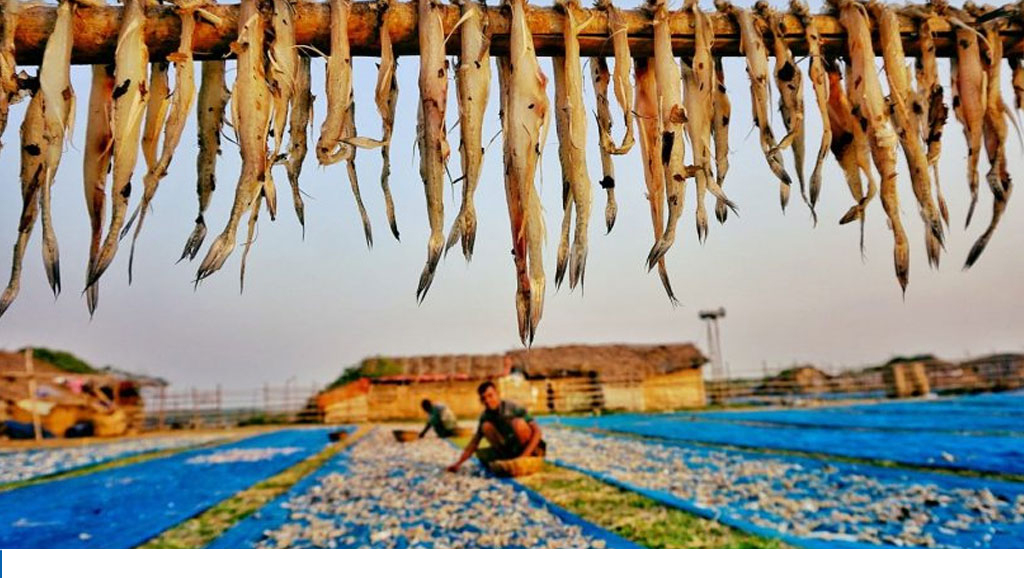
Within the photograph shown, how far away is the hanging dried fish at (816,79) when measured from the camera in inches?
66.2

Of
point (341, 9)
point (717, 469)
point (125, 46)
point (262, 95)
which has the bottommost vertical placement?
point (717, 469)

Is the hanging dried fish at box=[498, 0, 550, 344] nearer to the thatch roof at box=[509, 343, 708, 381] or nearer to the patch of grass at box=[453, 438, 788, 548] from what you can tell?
the patch of grass at box=[453, 438, 788, 548]

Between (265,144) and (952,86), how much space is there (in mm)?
1859

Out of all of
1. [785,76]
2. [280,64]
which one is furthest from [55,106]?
[785,76]

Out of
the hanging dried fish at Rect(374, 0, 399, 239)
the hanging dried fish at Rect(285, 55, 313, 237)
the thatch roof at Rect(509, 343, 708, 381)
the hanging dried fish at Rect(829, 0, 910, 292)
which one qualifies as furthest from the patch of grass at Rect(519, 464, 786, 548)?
the thatch roof at Rect(509, 343, 708, 381)

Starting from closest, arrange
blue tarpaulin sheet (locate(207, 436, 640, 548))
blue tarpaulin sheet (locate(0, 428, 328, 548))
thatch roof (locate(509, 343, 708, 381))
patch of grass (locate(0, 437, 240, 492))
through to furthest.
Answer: blue tarpaulin sheet (locate(207, 436, 640, 548)) < blue tarpaulin sheet (locate(0, 428, 328, 548)) < patch of grass (locate(0, 437, 240, 492)) < thatch roof (locate(509, 343, 708, 381))

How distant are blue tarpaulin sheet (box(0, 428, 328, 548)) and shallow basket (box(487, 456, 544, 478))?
246 cm

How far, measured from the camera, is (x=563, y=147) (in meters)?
1.64

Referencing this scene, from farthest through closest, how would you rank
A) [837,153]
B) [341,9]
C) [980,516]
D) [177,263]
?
[980,516] < [837,153] < [341,9] < [177,263]

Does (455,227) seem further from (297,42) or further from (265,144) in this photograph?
(297,42)

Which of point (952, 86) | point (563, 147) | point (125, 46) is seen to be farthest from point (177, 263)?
point (952, 86)

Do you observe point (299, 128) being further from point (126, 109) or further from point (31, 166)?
point (31, 166)

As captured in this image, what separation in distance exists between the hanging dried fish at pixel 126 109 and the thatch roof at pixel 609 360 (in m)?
22.4

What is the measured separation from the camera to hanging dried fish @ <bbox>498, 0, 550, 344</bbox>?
56.9 inches
